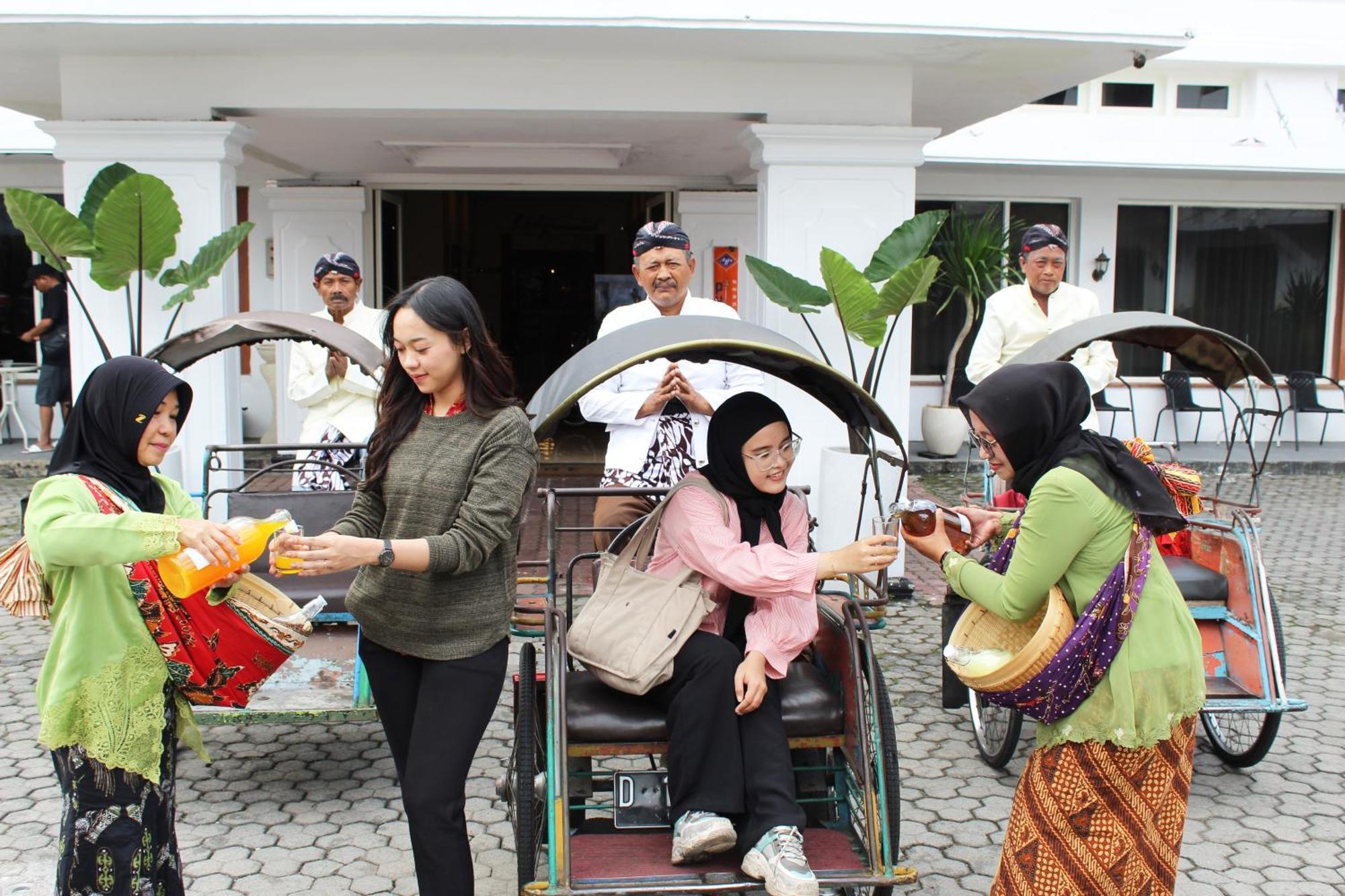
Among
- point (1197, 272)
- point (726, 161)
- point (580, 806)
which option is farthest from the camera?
point (1197, 272)

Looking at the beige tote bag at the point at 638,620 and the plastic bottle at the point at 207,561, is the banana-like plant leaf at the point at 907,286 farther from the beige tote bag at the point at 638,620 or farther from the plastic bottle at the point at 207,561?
the plastic bottle at the point at 207,561

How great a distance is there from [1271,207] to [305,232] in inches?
453

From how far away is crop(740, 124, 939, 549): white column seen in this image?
7812 millimetres

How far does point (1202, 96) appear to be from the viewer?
14.6 metres

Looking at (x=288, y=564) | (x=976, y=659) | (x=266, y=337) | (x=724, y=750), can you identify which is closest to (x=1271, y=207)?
(x=266, y=337)

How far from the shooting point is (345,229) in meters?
11.7

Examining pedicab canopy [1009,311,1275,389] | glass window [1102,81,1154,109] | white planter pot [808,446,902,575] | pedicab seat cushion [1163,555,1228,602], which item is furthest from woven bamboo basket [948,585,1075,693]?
glass window [1102,81,1154,109]

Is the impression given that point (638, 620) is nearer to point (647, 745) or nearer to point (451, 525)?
point (647, 745)

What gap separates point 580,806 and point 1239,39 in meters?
14.4

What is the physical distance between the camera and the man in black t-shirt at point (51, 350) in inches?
496

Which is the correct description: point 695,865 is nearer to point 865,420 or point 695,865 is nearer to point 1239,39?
point 865,420

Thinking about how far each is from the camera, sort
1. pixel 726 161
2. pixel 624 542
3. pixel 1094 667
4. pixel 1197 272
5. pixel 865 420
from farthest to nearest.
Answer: pixel 1197 272
pixel 726 161
pixel 624 542
pixel 865 420
pixel 1094 667

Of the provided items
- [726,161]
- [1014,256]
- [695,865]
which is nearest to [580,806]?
[695,865]

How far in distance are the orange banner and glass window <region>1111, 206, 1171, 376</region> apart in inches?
218
